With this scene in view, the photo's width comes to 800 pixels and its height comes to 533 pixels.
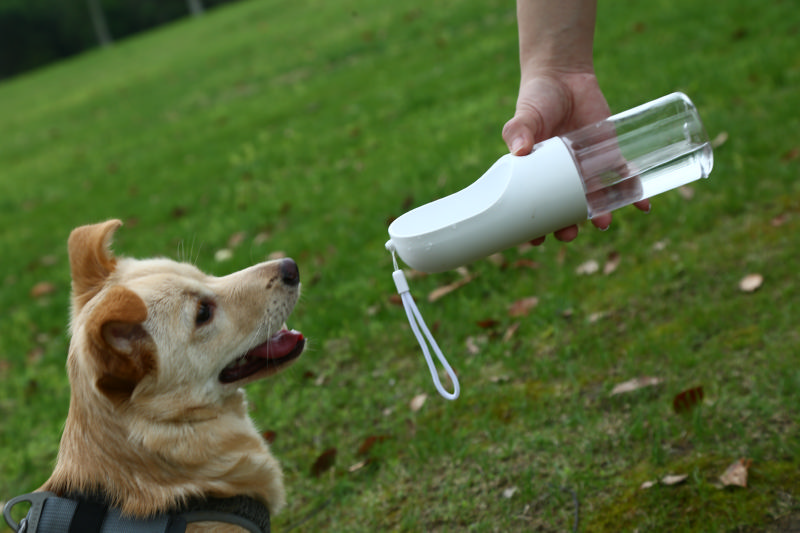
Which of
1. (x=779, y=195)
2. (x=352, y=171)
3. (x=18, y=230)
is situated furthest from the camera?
(x=18, y=230)

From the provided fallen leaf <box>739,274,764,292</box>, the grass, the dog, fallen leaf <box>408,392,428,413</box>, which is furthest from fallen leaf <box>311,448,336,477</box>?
fallen leaf <box>739,274,764,292</box>

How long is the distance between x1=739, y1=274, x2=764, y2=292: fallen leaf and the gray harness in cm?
256

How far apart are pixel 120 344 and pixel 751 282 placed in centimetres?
292

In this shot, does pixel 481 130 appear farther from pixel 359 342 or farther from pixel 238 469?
pixel 238 469

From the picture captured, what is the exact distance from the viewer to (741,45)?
6.28 m

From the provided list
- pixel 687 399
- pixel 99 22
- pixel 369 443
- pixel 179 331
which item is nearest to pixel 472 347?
pixel 369 443

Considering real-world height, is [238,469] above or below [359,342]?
above

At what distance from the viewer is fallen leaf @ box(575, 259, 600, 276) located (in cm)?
405

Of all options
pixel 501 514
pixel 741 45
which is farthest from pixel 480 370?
pixel 741 45

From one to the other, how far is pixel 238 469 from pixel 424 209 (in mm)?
1192

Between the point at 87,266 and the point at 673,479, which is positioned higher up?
the point at 87,266

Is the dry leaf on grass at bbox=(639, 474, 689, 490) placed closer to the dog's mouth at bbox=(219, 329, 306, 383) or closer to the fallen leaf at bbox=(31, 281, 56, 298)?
the dog's mouth at bbox=(219, 329, 306, 383)

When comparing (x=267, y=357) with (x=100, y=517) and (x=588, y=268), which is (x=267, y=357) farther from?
(x=588, y=268)

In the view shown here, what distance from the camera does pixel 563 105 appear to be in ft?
8.92
